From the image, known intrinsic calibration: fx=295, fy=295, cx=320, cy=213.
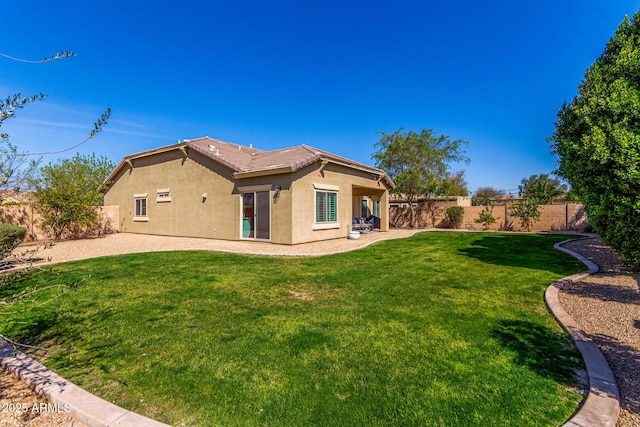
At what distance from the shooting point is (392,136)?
89.1 feet

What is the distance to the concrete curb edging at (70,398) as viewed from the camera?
2.52 metres

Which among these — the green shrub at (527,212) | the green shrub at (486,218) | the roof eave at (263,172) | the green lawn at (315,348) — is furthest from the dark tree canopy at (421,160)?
the green lawn at (315,348)

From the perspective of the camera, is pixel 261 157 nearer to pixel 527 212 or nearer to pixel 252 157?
pixel 252 157

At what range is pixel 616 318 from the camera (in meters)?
5.04

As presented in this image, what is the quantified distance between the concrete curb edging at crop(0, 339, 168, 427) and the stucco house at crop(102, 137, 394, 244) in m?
10.5

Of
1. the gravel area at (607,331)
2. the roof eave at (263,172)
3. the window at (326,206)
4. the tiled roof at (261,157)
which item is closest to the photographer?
the gravel area at (607,331)

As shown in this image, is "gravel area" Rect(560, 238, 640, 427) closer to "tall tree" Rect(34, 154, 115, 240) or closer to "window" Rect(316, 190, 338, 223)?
"window" Rect(316, 190, 338, 223)

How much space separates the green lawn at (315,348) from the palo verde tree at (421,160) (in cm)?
1918

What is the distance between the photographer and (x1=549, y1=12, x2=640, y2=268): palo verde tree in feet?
16.6

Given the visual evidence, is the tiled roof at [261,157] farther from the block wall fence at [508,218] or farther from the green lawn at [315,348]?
the block wall fence at [508,218]

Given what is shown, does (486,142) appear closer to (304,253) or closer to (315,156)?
(315,156)

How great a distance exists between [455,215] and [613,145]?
2166 cm

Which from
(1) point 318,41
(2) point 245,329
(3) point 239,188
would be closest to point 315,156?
(3) point 239,188

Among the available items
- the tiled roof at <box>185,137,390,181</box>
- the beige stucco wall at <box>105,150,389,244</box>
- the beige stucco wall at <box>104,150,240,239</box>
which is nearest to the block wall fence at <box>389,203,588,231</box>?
the beige stucco wall at <box>105,150,389,244</box>
